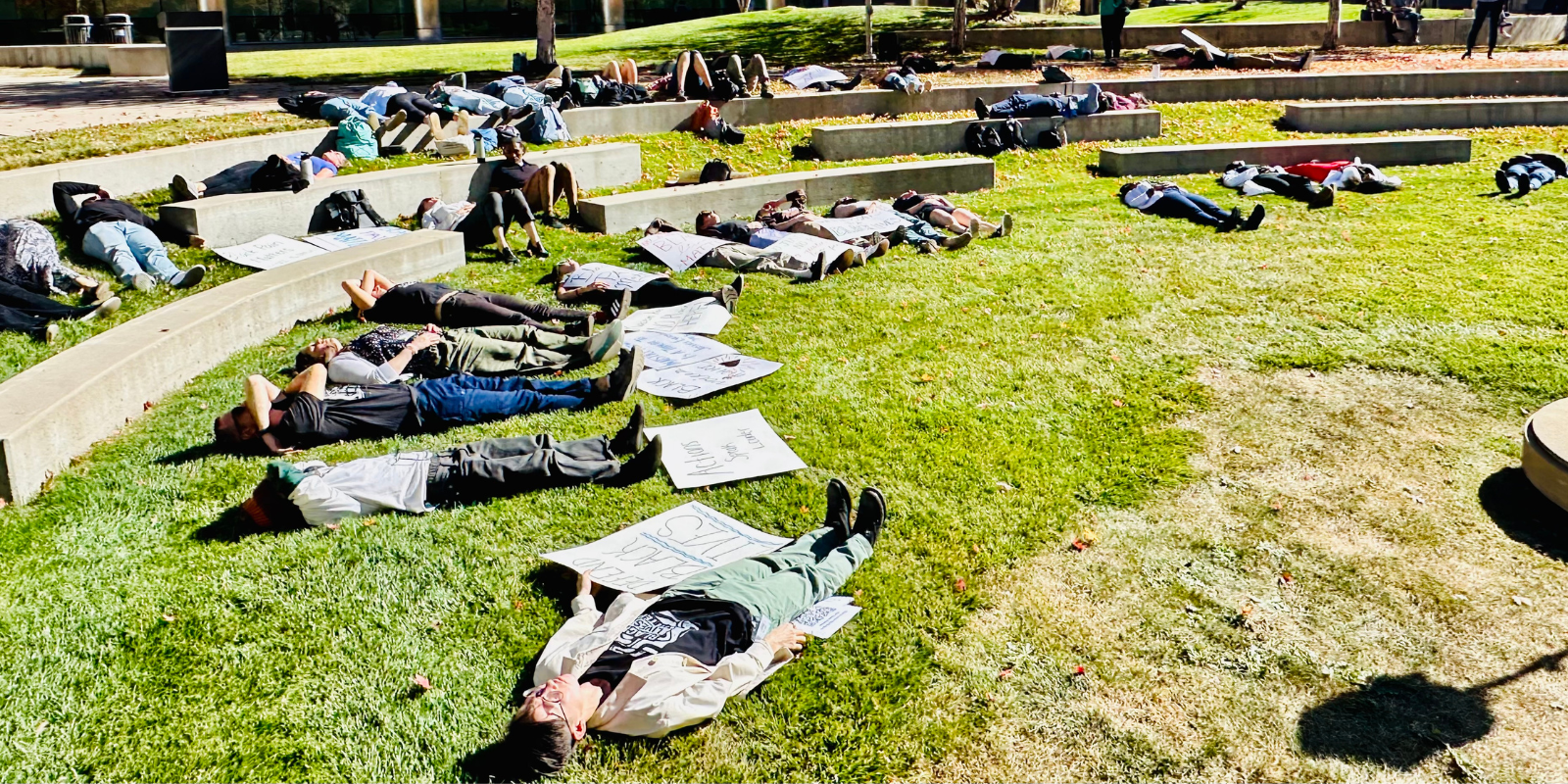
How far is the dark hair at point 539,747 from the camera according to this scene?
3.89 metres

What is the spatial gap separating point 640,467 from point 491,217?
19.0ft

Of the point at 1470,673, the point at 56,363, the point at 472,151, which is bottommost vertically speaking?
the point at 1470,673

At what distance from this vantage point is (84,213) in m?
9.77

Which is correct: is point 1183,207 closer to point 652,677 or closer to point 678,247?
point 678,247

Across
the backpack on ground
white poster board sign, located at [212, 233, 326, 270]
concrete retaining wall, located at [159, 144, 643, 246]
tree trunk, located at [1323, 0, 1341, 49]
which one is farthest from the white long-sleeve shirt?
tree trunk, located at [1323, 0, 1341, 49]

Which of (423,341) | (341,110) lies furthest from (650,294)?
(341,110)

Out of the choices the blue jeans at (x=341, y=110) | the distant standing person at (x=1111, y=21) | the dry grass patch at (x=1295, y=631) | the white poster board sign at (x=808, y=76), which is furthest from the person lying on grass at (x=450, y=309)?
the distant standing person at (x=1111, y=21)

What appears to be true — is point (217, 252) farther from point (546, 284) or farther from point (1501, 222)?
point (1501, 222)

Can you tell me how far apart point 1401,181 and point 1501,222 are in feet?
8.74

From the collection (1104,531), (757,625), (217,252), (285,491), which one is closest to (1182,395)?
(1104,531)

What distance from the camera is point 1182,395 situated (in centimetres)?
732

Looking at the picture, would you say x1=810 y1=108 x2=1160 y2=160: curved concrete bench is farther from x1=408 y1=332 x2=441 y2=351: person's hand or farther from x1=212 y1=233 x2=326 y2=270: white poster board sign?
x1=408 y1=332 x2=441 y2=351: person's hand

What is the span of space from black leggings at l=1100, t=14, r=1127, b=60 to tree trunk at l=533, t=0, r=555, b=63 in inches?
407

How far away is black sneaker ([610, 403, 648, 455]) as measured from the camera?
246 inches
